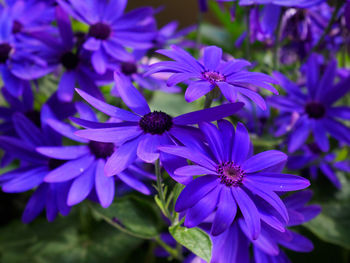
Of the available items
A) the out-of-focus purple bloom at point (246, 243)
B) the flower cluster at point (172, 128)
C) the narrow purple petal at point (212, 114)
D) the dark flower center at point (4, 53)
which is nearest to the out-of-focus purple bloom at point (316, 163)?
the flower cluster at point (172, 128)

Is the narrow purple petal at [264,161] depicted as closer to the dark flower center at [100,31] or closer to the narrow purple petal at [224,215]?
the narrow purple petal at [224,215]

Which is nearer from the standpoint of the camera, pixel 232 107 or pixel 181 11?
pixel 232 107

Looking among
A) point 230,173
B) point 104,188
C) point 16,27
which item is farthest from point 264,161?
point 16,27

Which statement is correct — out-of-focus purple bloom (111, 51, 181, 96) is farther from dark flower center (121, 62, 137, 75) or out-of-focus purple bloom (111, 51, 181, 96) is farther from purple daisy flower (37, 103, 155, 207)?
purple daisy flower (37, 103, 155, 207)

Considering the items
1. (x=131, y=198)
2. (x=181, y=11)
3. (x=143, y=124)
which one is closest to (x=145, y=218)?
(x=131, y=198)

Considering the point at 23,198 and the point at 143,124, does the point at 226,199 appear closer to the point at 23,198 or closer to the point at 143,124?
the point at 143,124

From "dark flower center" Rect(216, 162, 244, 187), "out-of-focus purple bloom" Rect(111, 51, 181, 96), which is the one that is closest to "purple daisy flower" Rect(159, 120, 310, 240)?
"dark flower center" Rect(216, 162, 244, 187)

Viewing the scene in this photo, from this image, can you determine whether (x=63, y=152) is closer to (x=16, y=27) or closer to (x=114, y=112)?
(x=114, y=112)
